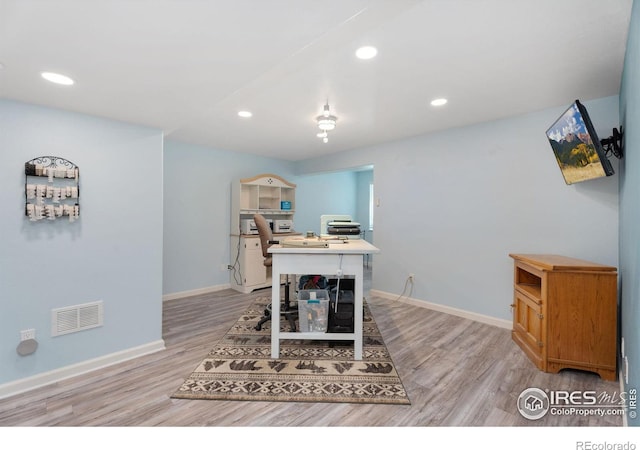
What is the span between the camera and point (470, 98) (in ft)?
8.68

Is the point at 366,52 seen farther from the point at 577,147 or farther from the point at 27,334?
the point at 27,334

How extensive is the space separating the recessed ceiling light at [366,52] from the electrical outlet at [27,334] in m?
2.98

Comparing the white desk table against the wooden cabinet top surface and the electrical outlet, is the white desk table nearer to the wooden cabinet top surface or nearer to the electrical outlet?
the wooden cabinet top surface

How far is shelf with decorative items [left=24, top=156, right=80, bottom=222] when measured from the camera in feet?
6.63

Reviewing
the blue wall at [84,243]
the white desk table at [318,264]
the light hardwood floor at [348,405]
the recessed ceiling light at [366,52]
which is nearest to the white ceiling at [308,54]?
the recessed ceiling light at [366,52]

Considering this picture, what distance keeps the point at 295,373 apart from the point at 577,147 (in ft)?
9.31

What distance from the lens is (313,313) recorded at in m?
2.49

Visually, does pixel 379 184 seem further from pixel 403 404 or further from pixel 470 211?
pixel 403 404

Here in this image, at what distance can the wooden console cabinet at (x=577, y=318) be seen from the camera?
2.10 meters

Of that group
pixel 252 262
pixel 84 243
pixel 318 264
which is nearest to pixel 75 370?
pixel 84 243

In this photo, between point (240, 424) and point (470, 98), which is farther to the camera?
point (470, 98)

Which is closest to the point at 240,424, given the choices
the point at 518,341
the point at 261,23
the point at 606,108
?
the point at 261,23

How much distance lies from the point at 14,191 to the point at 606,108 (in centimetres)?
477
